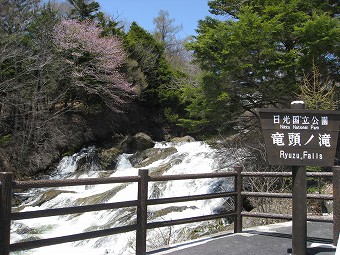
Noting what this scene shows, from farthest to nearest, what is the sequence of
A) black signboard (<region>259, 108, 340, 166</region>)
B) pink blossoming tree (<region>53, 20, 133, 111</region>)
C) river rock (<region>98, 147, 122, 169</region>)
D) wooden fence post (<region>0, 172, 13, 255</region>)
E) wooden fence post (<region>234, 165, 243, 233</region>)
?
pink blossoming tree (<region>53, 20, 133, 111</region>), river rock (<region>98, 147, 122, 169</region>), wooden fence post (<region>234, 165, 243, 233</region>), black signboard (<region>259, 108, 340, 166</region>), wooden fence post (<region>0, 172, 13, 255</region>)

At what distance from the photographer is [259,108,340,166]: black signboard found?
5.83 meters

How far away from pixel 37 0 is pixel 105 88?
22.0ft

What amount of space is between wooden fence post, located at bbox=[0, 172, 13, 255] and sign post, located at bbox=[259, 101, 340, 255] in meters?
3.39

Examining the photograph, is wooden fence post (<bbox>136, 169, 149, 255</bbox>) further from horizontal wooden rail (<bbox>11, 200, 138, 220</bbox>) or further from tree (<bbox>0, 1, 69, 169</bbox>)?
tree (<bbox>0, 1, 69, 169</bbox>)

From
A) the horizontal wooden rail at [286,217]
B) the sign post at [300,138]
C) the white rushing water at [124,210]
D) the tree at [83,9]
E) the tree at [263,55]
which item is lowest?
the white rushing water at [124,210]

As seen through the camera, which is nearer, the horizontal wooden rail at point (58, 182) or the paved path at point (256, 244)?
the horizontal wooden rail at point (58, 182)

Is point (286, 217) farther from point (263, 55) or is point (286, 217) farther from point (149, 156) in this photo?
point (149, 156)

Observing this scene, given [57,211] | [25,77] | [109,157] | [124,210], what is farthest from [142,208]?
[109,157]

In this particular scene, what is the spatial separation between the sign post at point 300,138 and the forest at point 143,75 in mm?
6827

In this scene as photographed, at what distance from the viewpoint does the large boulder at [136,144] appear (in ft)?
89.7

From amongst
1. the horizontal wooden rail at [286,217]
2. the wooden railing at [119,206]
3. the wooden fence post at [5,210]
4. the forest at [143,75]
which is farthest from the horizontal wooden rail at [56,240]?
the forest at [143,75]

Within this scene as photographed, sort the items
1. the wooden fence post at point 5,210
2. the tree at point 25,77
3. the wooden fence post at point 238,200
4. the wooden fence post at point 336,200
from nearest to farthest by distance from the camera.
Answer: the wooden fence post at point 5,210, the wooden fence post at point 336,200, the wooden fence post at point 238,200, the tree at point 25,77

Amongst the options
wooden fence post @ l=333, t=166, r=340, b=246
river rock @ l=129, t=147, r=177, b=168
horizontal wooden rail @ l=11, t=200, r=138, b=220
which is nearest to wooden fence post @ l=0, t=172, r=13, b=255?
horizontal wooden rail @ l=11, t=200, r=138, b=220

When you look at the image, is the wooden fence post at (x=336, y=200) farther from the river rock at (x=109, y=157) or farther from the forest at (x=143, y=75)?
the river rock at (x=109, y=157)
